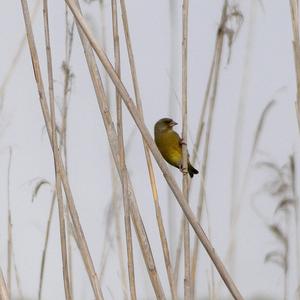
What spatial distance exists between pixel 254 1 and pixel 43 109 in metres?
1.12

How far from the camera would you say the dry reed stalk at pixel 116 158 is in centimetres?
219

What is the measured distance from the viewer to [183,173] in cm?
227

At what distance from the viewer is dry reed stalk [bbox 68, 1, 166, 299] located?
219 cm

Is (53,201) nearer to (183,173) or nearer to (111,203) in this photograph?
(111,203)

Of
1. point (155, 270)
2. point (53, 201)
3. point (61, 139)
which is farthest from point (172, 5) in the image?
point (155, 270)

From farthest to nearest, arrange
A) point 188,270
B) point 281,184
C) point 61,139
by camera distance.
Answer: point 281,184, point 61,139, point 188,270

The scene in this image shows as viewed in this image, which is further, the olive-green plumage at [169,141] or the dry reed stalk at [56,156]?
the olive-green plumage at [169,141]

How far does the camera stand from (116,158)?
7.43 feet

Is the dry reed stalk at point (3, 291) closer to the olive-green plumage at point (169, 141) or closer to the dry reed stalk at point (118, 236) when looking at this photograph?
the dry reed stalk at point (118, 236)

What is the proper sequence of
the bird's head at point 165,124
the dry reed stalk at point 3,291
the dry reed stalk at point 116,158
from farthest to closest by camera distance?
the bird's head at point 165,124 < the dry reed stalk at point 116,158 < the dry reed stalk at point 3,291

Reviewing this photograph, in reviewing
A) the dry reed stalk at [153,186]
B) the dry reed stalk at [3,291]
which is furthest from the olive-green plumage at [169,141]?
the dry reed stalk at [3,291]

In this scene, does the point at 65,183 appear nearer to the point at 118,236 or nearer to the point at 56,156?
the point at 56,156

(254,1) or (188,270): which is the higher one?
(254,1)

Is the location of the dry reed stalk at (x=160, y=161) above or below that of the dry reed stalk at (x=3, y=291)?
above
